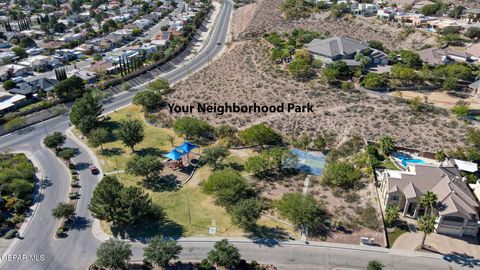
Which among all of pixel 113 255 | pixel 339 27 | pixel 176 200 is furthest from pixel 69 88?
pixel 339 27

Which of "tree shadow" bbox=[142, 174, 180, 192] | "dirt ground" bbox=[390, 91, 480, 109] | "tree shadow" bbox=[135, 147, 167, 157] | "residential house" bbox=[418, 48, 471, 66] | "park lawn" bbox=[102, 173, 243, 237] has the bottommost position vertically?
"tree shadow" bbox=[135, 147, 167, 157]

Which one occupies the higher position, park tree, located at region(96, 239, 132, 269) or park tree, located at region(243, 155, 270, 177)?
park tree, located at region(96, 239, 132, 269)

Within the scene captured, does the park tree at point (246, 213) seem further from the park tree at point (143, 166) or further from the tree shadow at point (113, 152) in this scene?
the tree shadow at point (113, 152)

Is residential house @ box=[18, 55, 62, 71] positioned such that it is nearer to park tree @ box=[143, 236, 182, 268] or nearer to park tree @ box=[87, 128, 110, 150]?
park tree @ box=[87, 128, 110, 150]

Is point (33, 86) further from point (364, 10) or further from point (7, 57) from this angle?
point (364, 10)

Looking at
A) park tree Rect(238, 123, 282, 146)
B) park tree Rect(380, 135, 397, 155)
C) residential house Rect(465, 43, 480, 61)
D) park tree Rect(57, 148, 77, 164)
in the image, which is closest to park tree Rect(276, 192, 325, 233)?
park tree Rect(238, 123, 282, 146)
